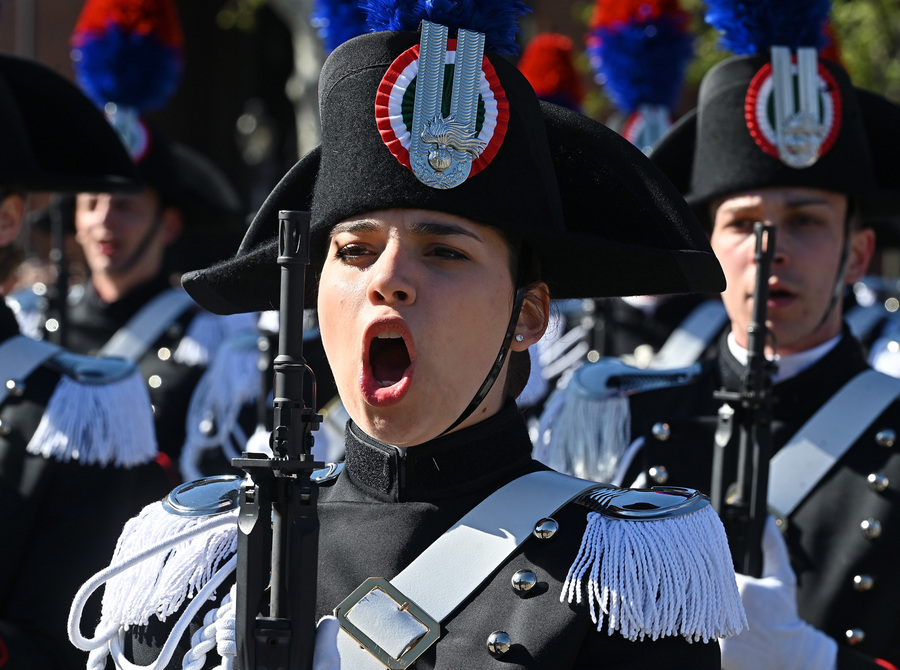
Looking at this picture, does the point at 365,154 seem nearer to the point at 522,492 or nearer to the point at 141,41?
the point at 522,492

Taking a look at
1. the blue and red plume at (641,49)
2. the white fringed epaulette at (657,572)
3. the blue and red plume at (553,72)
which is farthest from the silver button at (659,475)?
the blue and red plume at (553,72)

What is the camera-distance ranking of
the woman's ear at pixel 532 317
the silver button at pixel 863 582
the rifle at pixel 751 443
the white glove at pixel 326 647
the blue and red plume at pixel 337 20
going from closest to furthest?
the white glove at pixel 326 647 → the woman's ear at pixel 532 317 → the rifle at pixel 751 443 → the silver button at pixel 863 582 → the blue and red plume at pixel 337 20

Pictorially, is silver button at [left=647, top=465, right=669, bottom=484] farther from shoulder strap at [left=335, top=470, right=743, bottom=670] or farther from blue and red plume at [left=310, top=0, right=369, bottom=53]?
blue and red plume at [left=310, top=0, right=369, bottom=53]

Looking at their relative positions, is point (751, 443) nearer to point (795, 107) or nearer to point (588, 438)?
point (588, 438)

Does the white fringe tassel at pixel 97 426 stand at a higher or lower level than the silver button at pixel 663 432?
lower

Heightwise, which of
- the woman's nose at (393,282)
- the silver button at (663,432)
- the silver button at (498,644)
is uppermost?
the woman's nose at (393,282)

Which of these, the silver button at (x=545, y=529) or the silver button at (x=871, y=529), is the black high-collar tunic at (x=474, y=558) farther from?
the silver button at (x=871, y=529)

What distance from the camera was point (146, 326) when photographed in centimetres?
659

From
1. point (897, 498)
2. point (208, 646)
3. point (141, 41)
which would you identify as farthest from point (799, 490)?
point (141, 41)

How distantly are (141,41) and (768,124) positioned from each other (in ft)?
13.2

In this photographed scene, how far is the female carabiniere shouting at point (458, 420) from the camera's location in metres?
2.47

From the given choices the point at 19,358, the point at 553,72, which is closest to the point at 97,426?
the point at 19,358

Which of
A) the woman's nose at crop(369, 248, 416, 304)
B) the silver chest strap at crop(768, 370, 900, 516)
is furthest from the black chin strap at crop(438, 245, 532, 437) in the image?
the silver chest strap at crop(768, 370, 900, 516)

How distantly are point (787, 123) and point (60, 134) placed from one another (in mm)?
2394
